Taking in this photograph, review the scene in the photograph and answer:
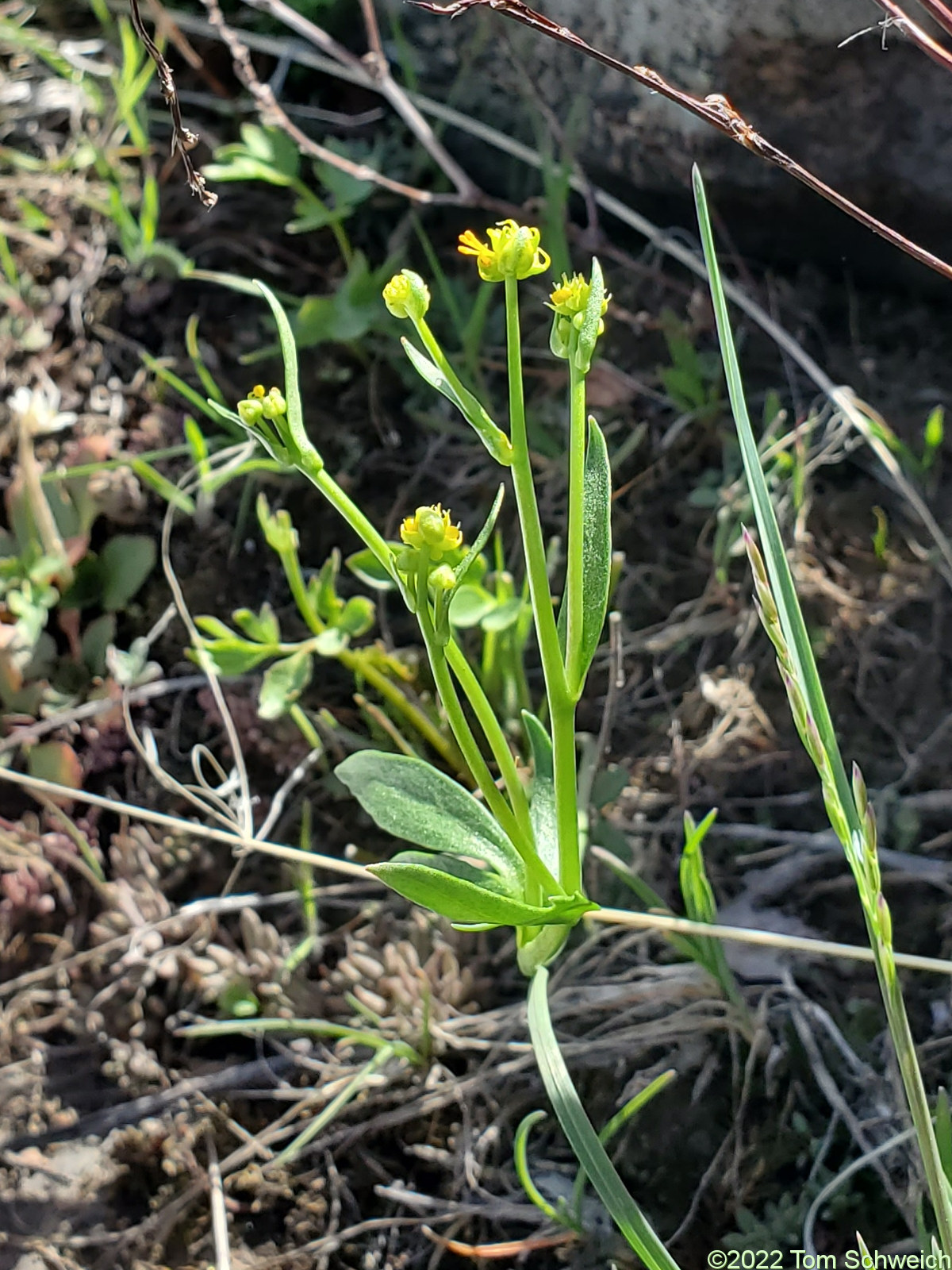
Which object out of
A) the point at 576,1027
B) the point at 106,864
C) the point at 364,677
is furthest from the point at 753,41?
the point at 106,864

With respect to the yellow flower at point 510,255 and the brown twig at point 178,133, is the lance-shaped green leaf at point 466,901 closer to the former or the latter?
the yellow flower at point 510,255

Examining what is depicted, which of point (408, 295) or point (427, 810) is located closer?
point (408, 295)

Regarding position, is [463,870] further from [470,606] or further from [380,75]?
[380,75]

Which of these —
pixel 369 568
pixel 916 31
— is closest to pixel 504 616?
pixel 369 568

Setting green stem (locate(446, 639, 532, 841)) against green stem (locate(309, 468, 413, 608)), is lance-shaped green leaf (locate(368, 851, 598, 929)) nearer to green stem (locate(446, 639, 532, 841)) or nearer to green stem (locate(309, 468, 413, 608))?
green stem (locate(446, 639, 532, 841))

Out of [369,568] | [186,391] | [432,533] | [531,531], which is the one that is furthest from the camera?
[186,391]

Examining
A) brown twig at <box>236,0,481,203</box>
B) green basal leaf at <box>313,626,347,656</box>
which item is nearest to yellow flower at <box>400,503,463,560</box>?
green basal leaf at <box>313,626,347,656</box>
